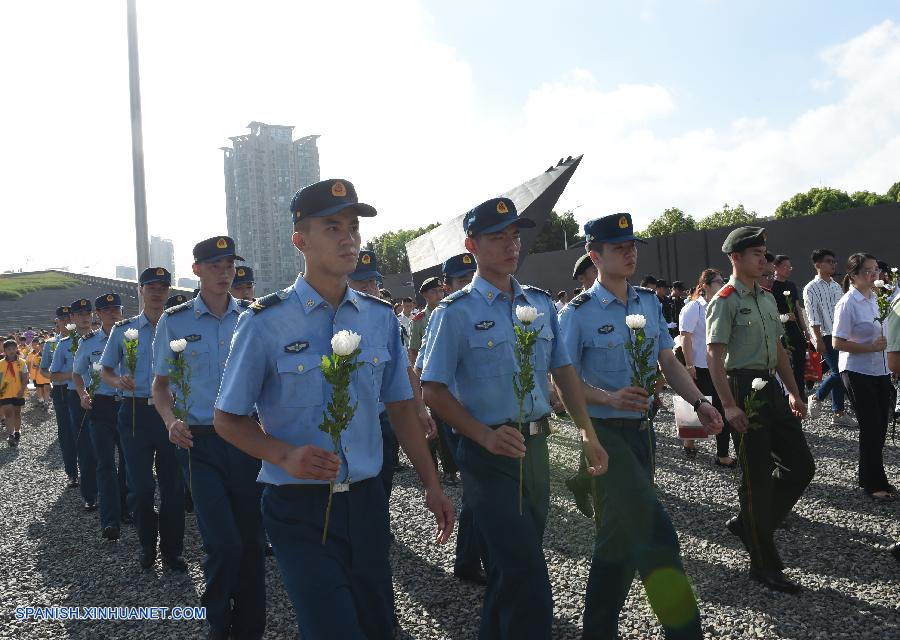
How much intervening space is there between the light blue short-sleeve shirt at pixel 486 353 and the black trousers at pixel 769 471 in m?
1.86

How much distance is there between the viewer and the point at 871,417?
6.41m

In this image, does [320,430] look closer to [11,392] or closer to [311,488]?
[311,488]

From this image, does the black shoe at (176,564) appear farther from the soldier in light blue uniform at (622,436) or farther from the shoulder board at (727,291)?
the shoulder board at (727,291)

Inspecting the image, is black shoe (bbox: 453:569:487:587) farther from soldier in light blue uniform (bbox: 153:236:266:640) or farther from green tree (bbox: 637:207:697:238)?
green tree (bbox: 637:207:697:238)

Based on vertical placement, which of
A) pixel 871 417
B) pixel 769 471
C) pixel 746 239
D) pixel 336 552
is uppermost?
pixel 746 239

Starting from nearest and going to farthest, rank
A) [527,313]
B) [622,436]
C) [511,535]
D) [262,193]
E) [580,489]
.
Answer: [511,535] < [527,313] < [622,436] < [580,489] < [262,193]

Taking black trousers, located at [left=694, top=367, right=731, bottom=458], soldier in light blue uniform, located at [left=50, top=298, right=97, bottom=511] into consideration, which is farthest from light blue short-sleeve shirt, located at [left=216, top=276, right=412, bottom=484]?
soldier in light blue uniform, located at [left=50, top=298, right=97, bottom=511]

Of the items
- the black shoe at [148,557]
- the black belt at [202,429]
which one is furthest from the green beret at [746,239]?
the black shoe at [148,557]

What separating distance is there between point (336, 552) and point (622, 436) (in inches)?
77.0

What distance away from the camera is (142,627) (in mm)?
4855

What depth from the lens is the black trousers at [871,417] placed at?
643 centimetres

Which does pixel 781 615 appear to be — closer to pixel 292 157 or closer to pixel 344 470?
pixel 344 470

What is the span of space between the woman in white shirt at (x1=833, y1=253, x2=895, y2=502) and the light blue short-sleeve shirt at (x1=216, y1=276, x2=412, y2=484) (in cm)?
532

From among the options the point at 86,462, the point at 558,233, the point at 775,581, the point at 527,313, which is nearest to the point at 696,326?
the point at 775,581
